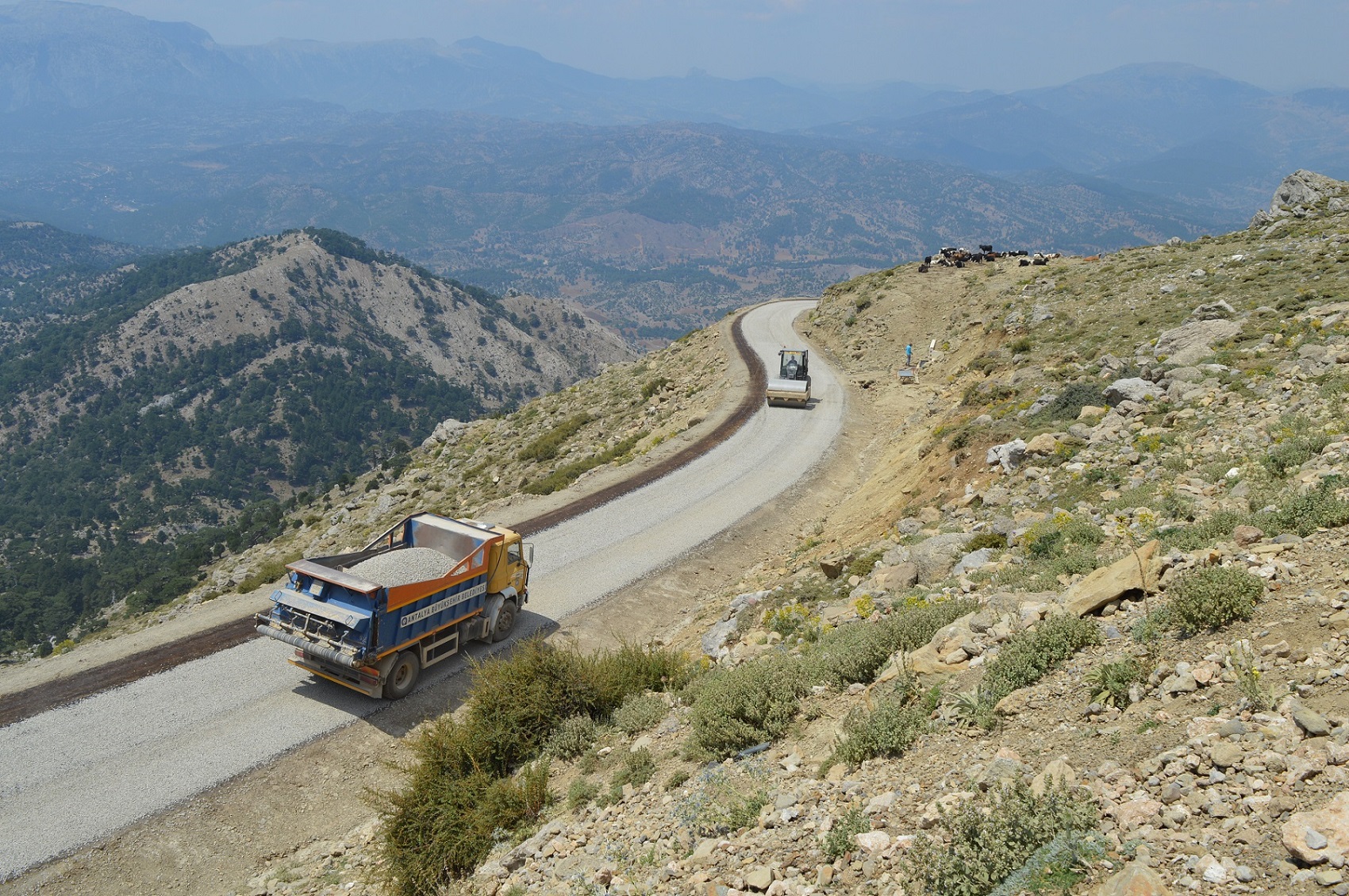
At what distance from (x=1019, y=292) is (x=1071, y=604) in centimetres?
3910

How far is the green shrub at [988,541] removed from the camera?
1342 centimetres

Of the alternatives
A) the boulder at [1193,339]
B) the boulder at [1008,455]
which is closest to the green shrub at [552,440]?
the boulder at [1008,455]

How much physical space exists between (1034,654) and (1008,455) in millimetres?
10442

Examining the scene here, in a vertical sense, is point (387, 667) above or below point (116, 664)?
above

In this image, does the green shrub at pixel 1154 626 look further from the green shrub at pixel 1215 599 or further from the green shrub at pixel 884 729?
the green shrub at pixel 884 729

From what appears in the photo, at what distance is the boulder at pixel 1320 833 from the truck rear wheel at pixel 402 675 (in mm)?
13165

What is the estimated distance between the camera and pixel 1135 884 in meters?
4.82

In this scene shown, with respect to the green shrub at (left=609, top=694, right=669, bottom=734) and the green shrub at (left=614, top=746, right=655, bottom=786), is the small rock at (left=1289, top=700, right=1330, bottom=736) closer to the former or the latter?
the green shrub at (left=614, top=746, right=655, bottom=786)

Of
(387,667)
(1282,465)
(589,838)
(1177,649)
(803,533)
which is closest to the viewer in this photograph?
(1177,649)

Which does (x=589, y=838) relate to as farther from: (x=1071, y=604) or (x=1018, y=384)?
(x=1018, y=384)

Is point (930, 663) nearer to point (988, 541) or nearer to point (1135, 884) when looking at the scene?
point (1135, 884)

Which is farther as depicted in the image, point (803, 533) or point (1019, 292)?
point (1019, 292)

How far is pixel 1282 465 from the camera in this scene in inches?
455

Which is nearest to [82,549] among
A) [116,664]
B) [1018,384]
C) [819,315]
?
[819,315]
